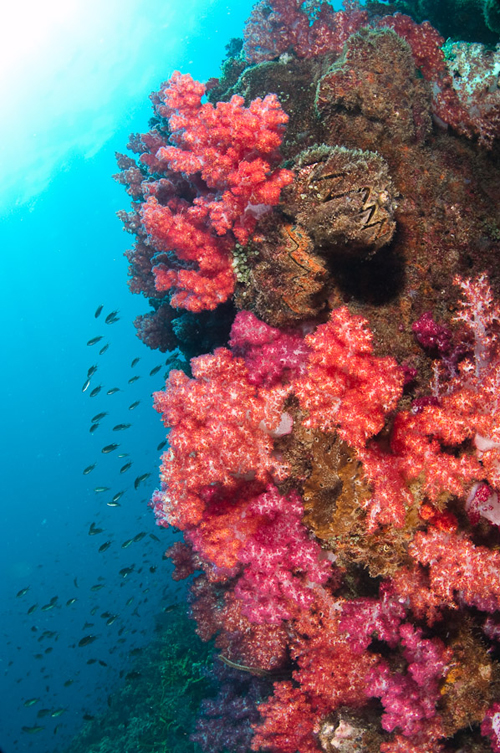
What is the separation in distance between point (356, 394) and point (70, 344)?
10812 centimetres

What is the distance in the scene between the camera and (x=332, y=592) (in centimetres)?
491

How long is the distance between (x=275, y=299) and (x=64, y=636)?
2136 inches

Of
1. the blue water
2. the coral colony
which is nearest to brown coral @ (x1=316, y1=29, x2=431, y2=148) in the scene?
the coral colony

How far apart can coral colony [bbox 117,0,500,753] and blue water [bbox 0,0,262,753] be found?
12.0 m

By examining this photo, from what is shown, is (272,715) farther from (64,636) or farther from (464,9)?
(64,636)

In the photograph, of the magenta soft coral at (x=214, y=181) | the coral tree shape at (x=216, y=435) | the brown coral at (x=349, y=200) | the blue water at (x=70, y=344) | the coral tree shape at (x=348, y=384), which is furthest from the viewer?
the blue water at (x=70, y=344)

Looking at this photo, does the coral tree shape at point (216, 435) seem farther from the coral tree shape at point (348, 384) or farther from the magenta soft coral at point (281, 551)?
the coral tree shape at point (348, 384)

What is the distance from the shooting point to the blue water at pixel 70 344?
113 feet

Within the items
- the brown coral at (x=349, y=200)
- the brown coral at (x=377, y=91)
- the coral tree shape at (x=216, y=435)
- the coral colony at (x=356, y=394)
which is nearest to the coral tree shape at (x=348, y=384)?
the coral colony at (x=356, y=394)

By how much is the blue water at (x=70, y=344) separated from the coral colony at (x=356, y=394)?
1201cm

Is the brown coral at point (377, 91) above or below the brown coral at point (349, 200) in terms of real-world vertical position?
above

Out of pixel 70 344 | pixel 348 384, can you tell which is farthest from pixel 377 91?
pixel 70 344

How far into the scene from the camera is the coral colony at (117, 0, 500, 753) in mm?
3627

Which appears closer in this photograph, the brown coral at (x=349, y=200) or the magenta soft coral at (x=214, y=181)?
the brown coral at (x=349, y=200)
